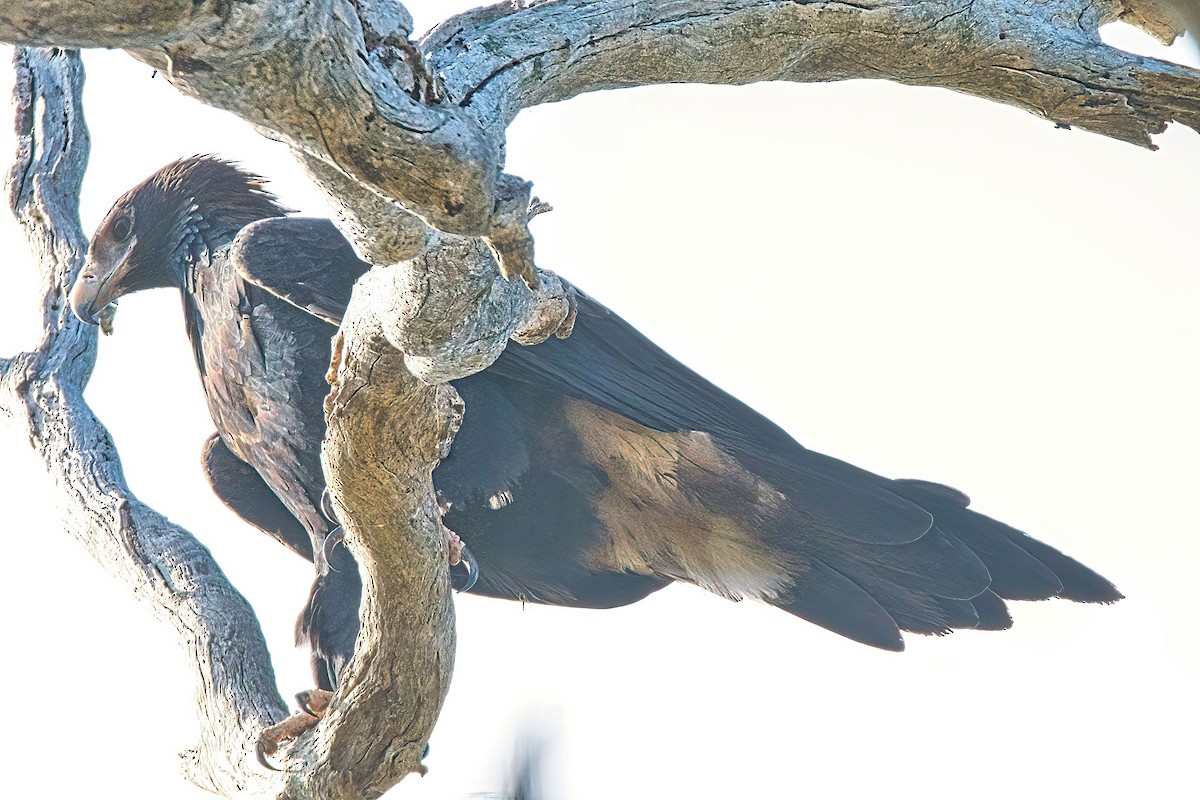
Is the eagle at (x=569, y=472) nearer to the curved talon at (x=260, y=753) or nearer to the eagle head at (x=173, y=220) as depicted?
the eagle head at (x=173, y=220)

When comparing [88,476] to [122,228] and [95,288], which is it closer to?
[95,288]

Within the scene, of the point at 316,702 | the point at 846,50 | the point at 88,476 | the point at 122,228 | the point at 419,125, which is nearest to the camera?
the point at 419,125

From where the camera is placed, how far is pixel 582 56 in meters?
2.05

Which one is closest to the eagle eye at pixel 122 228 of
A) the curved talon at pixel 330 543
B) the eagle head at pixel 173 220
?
the eagle head at pixel 173 220

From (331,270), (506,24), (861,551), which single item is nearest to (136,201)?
(331,270)

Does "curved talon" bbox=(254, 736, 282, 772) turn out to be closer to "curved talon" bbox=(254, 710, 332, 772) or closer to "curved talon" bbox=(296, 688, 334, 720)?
"curved talon" bbox=(254, 710, 332, 772)

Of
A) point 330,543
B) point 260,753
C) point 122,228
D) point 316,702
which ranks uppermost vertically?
point 122,228

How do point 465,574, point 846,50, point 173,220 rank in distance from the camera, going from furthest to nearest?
point 173,220
point 465,574
point 846,50

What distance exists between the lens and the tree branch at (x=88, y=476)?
9.44ft

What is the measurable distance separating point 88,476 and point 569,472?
1526 mm

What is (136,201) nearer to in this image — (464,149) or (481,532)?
(481,532)

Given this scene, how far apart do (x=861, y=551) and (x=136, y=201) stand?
2.74m

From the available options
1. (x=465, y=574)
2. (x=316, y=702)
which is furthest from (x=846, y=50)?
(x=465, y=574)

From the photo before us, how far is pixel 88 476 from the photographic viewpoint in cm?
325
